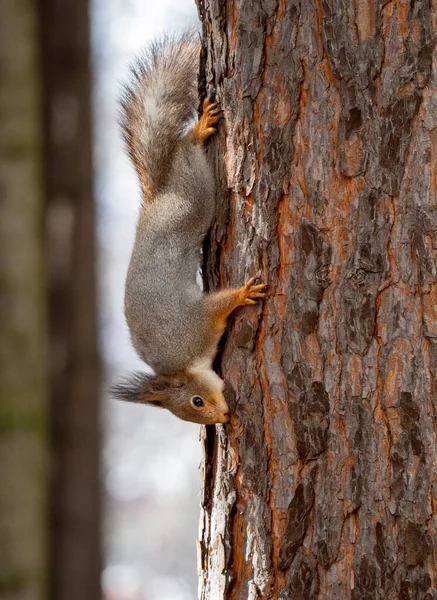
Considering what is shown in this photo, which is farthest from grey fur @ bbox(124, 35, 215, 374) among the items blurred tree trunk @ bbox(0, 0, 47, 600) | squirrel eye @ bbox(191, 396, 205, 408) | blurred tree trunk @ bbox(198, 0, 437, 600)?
blurred tree trunk @ bbox(198, 0, 437, 600)

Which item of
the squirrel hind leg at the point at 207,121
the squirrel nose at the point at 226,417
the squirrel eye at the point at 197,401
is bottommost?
the squirrel nose at the point at 226,417

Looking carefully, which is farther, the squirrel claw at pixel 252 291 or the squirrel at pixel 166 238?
the squirrel at pixel 166 238

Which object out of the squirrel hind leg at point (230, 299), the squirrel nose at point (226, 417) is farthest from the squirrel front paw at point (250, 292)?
the squirrel nose at point (226, 417)

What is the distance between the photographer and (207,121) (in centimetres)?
189

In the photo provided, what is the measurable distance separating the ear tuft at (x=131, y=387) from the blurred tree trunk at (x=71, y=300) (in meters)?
0.22

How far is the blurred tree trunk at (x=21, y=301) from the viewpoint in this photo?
204 cm

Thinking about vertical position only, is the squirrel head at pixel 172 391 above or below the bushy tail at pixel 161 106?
below

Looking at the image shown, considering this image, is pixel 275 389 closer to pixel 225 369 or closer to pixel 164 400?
pixel 225 369

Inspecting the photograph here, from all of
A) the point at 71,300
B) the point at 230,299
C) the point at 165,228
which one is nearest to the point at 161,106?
the point at 165,228

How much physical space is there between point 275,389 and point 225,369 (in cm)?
19

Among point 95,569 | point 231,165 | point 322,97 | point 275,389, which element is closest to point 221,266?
point 231,165

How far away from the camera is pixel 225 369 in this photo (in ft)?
5.98

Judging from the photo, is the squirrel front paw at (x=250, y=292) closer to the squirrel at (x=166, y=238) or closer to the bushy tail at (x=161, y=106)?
the squirrel at (x=166, y=238)

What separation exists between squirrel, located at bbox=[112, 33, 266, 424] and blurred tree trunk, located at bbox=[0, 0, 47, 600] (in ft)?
0.88
